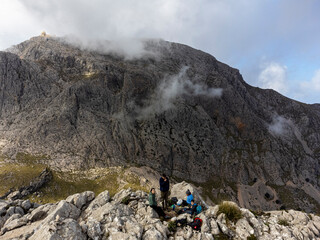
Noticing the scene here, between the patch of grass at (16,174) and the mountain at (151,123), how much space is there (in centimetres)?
725

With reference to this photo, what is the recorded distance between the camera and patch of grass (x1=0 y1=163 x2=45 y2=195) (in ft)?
227

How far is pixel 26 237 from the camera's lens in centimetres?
1429

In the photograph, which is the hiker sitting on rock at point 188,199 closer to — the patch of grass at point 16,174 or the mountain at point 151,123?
the patch of grass at point 16,174

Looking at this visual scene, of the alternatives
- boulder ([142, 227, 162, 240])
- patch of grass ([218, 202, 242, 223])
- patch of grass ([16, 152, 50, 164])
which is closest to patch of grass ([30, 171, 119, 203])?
patch of grass ([16, 152, 50, 164])

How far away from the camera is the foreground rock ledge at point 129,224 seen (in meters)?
13.3

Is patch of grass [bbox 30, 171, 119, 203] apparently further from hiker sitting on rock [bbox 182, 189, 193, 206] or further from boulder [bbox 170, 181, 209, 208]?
hiker sitting on rock [bbox 182, 189, 193, 206]

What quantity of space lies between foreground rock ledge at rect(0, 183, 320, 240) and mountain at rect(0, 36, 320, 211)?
8109 cm

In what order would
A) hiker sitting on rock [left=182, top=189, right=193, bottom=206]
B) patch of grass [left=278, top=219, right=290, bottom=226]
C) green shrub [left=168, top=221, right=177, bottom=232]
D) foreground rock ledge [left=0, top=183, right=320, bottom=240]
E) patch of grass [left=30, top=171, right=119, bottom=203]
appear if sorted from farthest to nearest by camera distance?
patch of grass [left=30, top=171, right=119, bottom=203]
hiker sitting on rock [left=182, top=189, right=193, bottom=206]
patch of grass [left=278, top=219, right=290, bottom=226]
green shrub [left=168, top=221, right=177, bottom=232]
foreground rock ledge [left=0, top=183, right=320, bottom=240]

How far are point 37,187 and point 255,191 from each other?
147 metres

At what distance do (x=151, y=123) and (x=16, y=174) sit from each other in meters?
86.9

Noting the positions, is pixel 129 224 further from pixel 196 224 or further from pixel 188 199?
pixel 188 199

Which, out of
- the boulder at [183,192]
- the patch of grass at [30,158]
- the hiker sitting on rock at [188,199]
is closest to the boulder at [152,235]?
the hiker sitting on rock at [188,199]

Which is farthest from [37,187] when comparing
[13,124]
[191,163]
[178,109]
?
[178,109]

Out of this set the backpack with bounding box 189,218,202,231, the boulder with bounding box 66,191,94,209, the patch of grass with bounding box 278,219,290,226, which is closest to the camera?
the backpack with bounding box 189,218,202,231
